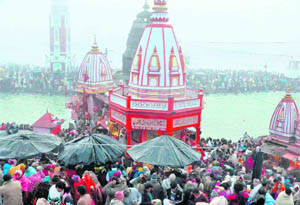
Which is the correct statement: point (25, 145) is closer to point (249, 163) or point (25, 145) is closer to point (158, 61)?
point (158, 61)

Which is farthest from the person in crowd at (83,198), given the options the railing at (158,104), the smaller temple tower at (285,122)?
the smaller temple tower at (285,122)

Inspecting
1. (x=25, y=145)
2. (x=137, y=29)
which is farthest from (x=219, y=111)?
(x=25, y=145)

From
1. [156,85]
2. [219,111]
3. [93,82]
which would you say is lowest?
[219,111]

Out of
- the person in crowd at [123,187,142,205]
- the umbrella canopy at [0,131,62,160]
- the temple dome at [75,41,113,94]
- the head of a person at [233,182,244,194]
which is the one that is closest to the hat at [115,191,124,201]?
the person in crowd at [123,187,142,205]

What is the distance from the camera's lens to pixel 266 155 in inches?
493

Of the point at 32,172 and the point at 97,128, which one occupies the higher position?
the point at 32,172

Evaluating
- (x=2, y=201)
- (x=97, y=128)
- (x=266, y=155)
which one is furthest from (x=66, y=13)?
(x=2, y=201)

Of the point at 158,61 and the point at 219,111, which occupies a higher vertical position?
the point at 158,61

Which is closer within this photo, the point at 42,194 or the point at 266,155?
the point at 42,194

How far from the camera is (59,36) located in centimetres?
4891

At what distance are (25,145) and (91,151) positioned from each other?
Result: 174cm

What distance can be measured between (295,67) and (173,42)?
160 ft

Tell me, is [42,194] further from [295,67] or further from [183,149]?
[295,67]

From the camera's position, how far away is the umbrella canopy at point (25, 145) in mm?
7227
